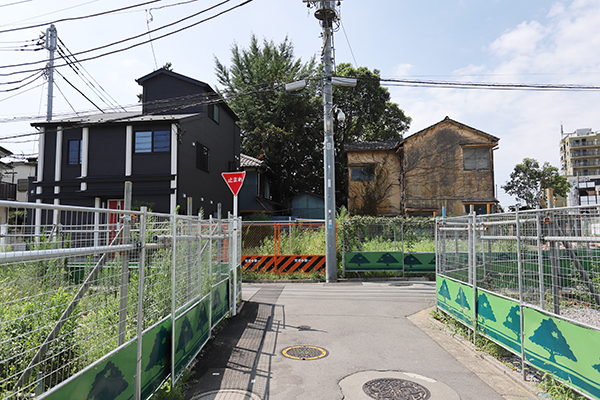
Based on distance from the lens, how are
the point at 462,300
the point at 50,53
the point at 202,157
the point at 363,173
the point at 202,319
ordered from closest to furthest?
the point at 202,319, the point at 462,300, the point at 50,53, the point at 202,157, the point at 363,173

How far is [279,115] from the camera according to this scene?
110ft

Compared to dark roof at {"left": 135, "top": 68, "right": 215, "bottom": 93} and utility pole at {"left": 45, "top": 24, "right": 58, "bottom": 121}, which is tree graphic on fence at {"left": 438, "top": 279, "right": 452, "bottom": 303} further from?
utility pole at {"left": 45, "top": 24, "right": 58, "bottom": 121}

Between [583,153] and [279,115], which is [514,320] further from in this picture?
[583,153]

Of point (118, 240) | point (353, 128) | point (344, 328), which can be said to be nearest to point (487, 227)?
point (344, 328)

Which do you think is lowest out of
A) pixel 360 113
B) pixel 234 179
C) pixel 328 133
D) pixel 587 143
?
pixel 234 179

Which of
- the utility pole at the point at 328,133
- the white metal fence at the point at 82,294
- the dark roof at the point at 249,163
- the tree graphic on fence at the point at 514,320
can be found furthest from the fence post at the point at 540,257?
the dark roof at the point at 249,163

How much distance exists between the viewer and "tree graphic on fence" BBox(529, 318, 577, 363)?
4113 mm

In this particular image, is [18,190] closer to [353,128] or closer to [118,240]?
[353,128]

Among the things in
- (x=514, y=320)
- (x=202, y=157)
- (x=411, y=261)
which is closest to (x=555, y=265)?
(x=514, y=320)

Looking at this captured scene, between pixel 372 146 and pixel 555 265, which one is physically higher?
pixel 372 146

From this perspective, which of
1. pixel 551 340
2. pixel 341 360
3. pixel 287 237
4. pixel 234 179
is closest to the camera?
pixel 551 340

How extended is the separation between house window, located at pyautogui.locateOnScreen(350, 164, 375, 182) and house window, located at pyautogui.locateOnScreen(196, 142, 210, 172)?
37.8 feet

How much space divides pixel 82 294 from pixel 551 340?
4.93m

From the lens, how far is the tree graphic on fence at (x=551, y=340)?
4113mm
